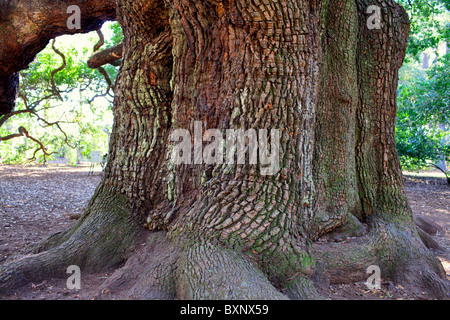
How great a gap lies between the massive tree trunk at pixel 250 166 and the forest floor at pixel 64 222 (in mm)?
158

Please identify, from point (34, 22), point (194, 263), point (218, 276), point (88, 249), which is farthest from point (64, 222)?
point (218, 276)

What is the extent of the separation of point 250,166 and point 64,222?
434 centimetres

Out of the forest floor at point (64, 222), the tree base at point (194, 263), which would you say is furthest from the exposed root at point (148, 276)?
the forest floor at point (64, 222)

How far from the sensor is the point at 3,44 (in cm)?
455

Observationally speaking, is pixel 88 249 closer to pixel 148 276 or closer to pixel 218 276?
pixel 148 276

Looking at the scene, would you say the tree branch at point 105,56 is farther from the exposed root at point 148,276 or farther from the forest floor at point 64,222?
the exposed root at point 148,276

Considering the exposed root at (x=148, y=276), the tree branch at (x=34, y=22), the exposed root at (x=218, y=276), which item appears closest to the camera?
the exposed root at (x=218, y=276)

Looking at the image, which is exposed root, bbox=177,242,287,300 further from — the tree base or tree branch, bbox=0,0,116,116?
tree branch, bbox=0,0,116,116

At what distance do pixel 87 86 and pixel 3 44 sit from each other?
32.6ft

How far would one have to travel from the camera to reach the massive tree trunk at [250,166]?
2541 mm

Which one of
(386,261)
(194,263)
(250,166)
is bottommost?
(386,261)

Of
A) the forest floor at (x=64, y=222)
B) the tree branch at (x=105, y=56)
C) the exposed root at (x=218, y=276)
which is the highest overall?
the tree branch at (x=105, y=56)

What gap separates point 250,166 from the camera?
2609 mm
